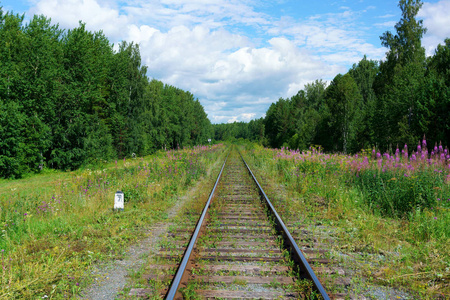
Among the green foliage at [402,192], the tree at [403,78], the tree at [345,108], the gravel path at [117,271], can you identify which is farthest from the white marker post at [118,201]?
the tree at [345,108]

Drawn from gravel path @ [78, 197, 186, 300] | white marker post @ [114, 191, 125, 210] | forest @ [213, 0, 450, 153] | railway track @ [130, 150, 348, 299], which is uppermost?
forest @ [213, 0, 450, 153]

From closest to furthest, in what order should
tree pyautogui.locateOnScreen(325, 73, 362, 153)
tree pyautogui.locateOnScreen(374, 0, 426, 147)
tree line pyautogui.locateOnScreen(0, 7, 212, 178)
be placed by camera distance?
tree line pyautogui.locateOnScreen(0, 7, 212, 178)
tree pyautogui.locateOnScreen(374, 0, 426, 147)
tree pyautogui.locateOnScreen(325, 73, 362, 153)

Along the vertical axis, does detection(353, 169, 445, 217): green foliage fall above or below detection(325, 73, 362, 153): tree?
below

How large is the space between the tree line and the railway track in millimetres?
18980

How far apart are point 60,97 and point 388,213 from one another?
90.7ft

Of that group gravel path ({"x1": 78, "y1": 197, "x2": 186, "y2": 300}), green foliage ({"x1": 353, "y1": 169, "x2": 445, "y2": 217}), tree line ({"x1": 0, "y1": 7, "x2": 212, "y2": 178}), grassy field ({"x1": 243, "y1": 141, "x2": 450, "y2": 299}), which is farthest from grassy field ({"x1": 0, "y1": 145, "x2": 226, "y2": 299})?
tree line ({"x1": 0, "y1": 7, "x2": 212, "y2": 178})

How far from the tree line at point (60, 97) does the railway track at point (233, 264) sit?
1898cm

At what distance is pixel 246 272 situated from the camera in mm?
3912

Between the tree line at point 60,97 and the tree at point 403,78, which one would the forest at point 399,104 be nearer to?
the tree at point 403,78

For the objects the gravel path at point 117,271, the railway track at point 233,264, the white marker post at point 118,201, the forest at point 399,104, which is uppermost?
the forest at point 399,104

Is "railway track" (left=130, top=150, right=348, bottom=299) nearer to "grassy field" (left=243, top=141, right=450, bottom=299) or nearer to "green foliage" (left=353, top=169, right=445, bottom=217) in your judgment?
"grassy field" (left=243, top=141, right=450, bottom=299)

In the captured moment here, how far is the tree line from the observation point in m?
21.8

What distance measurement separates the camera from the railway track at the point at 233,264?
132 inches

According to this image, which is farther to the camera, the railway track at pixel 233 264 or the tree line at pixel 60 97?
the tree line at pixel 60 97
